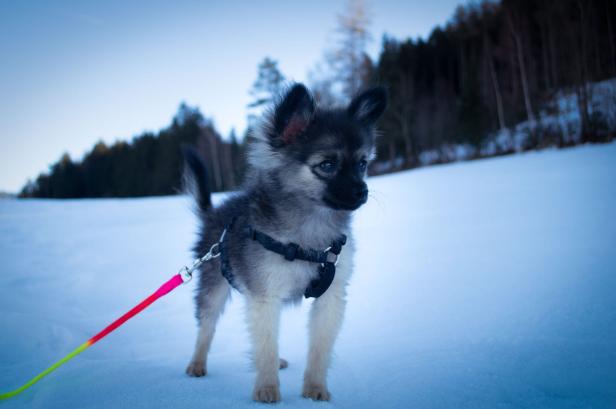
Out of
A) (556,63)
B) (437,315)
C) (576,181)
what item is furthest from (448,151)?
(437,315)

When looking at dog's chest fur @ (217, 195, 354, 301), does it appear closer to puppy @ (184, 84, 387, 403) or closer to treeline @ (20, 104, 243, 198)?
puppy @ (184, 84, 387, 403)

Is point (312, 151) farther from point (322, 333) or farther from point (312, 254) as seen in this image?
point (322, 333)

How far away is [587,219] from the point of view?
4.75 meters

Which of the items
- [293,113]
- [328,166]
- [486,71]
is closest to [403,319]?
[328,166]

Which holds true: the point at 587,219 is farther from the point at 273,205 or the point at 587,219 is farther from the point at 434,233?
the point at 273,205

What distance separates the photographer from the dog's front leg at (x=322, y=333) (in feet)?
7.08

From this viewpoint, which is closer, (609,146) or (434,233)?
(434,233)

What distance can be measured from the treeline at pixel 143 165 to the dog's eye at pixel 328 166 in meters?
26.5

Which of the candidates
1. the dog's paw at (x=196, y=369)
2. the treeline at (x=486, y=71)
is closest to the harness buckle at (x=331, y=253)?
the dog's paw at (x=196, y=369)

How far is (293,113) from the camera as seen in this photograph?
243 centimetres

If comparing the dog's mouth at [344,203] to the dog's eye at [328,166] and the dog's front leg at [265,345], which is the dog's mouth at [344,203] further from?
the dog's front leg at [265,345]

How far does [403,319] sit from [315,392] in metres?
1.54

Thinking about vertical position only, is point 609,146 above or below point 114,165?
below

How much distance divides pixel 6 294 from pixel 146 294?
1.73 meters
